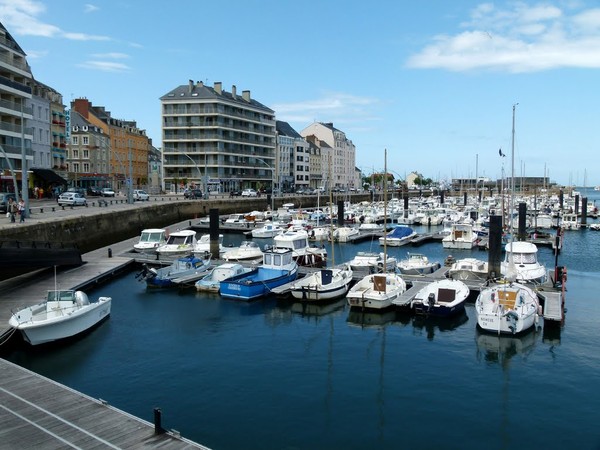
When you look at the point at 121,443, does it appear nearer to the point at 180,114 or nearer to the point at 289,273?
the point at 289,273

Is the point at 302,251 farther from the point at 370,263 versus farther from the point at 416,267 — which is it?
the point at 416,267

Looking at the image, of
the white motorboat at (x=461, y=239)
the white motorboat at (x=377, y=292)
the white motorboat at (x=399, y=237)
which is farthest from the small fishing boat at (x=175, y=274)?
the white motorboat at (x=461, y=239)

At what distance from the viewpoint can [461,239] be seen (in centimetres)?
6122

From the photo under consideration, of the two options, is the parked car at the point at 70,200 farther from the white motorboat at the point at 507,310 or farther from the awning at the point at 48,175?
the white motorboat at the point at 507,310

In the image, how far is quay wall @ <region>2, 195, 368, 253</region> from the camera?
3972 centimetres

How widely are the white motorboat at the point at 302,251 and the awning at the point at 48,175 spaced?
126 feet

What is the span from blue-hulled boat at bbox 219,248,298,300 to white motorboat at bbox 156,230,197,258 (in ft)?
38.6

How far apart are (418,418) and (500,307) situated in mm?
10718

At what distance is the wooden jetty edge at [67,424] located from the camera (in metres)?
14.0

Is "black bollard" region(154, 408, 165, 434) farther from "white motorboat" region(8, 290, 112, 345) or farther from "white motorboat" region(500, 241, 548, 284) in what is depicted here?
"white motorboat" region(500, 241, 548, 284)

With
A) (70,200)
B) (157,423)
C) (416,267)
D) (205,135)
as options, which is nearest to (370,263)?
(416,267)

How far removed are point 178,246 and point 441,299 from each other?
80.5ft

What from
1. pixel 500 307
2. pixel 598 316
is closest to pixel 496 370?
pixel 500 307

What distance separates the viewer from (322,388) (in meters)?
20.6
